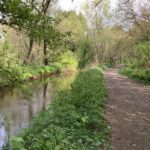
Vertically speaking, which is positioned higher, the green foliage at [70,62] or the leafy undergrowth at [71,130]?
the green foliage at [70,62]

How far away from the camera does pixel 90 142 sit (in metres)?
9.30

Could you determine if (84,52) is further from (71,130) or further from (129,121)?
(71,130)

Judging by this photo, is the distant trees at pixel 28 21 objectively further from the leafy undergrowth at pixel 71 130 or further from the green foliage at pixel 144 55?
the green foliage at pixel 144 55

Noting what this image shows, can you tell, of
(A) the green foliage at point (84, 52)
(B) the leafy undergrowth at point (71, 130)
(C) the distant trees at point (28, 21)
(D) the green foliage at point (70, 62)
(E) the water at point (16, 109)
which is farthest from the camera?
(A) the green foliage at point (84, 52)

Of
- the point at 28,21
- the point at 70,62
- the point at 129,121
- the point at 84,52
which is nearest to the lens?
the point at 28,21

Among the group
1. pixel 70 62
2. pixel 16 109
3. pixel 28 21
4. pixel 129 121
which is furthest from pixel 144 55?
pixel 70 62

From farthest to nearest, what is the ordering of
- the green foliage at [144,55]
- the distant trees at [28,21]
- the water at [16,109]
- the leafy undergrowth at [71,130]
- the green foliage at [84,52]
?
1. the green foliage at [84,52]
2. the green foliage at [144,55]
3. the water at [16,109]
4. the leafy undergrowth at [71,130]
5. the distant trees at [28,21]

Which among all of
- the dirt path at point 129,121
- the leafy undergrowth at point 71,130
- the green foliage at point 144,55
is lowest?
the dirt path at point 129,121

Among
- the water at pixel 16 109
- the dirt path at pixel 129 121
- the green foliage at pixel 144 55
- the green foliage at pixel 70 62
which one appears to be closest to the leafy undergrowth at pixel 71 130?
the dirt path at pixel 129 121

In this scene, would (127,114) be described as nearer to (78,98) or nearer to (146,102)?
(78,98)

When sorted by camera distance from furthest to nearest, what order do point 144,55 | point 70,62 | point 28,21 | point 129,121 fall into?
point 70,62, point 144,55, point 129,121, point 28,21

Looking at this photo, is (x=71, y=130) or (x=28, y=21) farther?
(x=71, y=130)

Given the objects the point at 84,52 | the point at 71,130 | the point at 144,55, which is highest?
the point at 84,52

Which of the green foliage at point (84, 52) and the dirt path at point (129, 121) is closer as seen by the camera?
the dirt path at point (129, 121)
